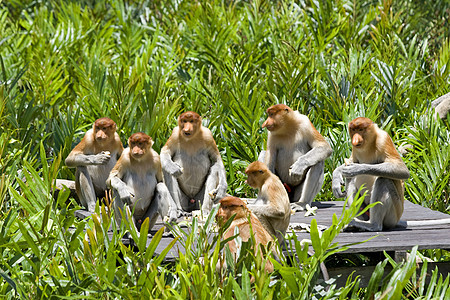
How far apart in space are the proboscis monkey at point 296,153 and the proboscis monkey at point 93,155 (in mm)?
1069

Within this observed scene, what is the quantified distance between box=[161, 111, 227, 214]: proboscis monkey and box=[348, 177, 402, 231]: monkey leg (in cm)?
111

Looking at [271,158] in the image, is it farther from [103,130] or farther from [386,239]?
[386,239]

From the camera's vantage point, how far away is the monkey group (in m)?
4.05

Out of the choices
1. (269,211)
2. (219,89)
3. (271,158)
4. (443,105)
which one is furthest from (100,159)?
(443,105)

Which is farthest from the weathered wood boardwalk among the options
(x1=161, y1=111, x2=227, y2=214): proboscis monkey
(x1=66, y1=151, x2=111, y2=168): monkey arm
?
(x1=161, y1=111, x2=227, y2=214): proboscis monkey

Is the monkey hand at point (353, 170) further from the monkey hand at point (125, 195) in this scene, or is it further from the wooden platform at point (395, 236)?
the monkey hand at point (125, 195)

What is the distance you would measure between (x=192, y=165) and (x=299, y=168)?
757mm

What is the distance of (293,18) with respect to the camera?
29.7ft

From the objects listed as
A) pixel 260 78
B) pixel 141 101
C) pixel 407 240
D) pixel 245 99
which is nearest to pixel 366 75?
pixel 260 78

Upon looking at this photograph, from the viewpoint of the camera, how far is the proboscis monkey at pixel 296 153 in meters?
4.99

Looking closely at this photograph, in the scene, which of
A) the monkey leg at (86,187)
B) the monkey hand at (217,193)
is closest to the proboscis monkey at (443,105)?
the monkey hand at (217,193)

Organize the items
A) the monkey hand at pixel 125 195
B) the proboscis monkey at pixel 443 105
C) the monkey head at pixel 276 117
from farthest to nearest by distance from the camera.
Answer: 1. the proboscis monkey at pixel 443 105
2. the monkey head at pixel 276 117
3. the monkey hand at pixel 125 195

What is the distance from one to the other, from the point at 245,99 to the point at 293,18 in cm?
307

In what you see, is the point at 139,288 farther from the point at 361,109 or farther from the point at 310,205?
the point at 361,109
